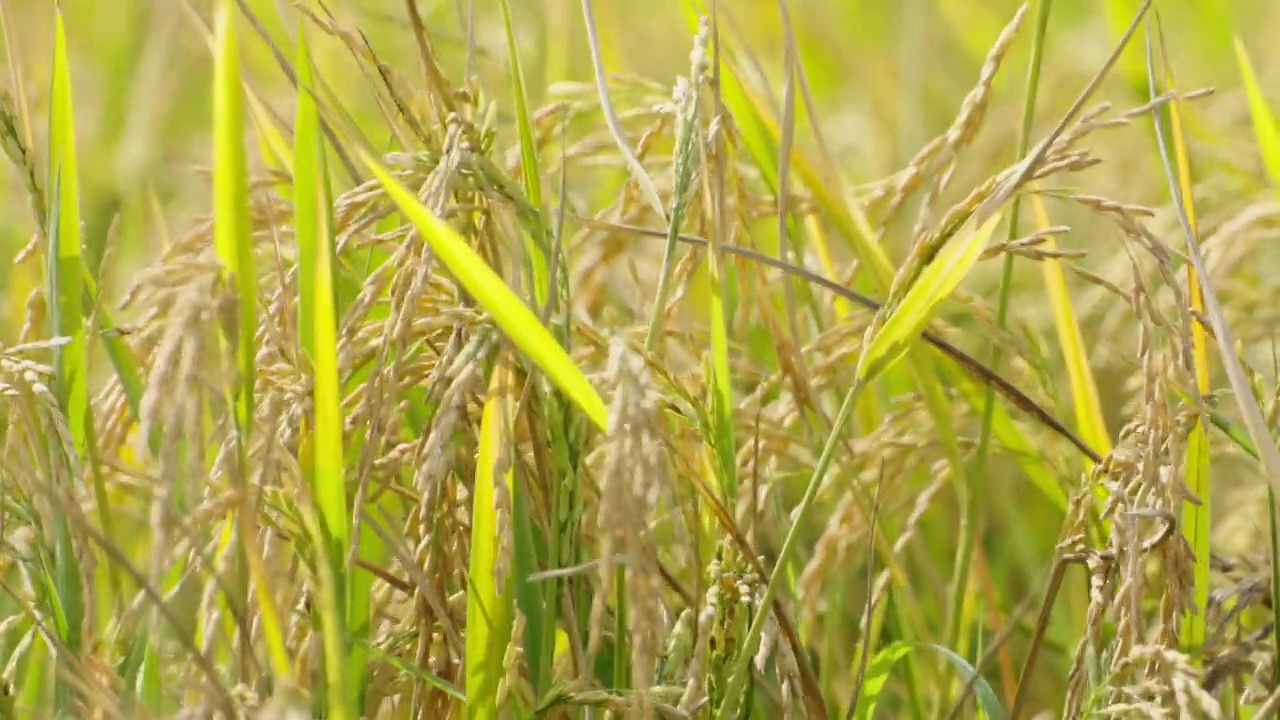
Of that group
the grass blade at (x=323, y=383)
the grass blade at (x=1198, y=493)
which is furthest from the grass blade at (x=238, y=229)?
the grass blade at (x=1198, y=493)

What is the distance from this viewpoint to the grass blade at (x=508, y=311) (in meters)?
0.88

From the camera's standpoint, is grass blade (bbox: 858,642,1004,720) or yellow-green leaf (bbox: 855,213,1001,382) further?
grass blade (bbox: 858,642,1004,720)

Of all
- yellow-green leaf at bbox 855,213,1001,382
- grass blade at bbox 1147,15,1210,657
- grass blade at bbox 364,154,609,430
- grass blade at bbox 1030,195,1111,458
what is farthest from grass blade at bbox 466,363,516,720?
grass blade at bbox 1030,195,1111,458

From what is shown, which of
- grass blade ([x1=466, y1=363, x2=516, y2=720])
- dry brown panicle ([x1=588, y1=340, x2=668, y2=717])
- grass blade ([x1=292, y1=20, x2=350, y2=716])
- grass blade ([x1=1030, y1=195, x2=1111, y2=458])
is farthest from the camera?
grass blade ([x1=1030, y1=195, x2=1111, y2=458])

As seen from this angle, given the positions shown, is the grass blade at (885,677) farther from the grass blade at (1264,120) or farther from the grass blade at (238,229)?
the grass blade at (1264,120)

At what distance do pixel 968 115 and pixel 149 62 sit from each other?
7.50 feet

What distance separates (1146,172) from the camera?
254 centimetres

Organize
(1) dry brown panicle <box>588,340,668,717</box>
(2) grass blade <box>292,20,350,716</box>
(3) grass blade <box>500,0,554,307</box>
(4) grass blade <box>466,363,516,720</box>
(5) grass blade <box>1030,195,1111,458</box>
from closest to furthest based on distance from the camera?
(1) dry brown panicle <box>588,340,668,717</box> → (2) grass blade <box>292,20,350,716</box> → (4) grass blade <box>466,363,516,720</box> → (3) grass blade <box>500,0,554,307</box> → (5) grass blade <box>1030,195,1111,458</box>

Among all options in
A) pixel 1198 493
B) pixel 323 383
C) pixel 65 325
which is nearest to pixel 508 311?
pixel 323 383

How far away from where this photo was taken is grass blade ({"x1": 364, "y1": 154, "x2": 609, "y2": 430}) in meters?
0.88

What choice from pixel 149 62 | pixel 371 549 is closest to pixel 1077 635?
pixel 371 549

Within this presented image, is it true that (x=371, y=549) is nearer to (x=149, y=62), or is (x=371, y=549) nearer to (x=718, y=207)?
(x=718, y=207)

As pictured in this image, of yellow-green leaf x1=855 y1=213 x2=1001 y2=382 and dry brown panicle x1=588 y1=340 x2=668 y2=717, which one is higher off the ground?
yellow-green leaf x1=855 y1=213 x2=1001 y2=382

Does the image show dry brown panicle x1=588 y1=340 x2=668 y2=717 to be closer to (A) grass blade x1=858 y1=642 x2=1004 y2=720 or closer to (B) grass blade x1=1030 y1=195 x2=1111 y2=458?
(A) grass blade x1=858 y1=642 x2=1004 y2=720
